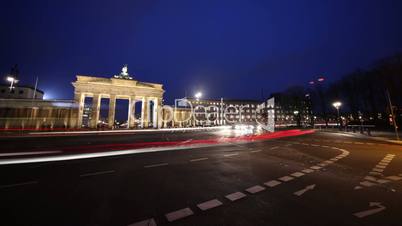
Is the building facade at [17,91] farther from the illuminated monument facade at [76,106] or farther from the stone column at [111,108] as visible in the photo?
the stone column at [111,108]

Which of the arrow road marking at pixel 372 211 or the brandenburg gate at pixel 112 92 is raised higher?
the brandenburg gate at pixel 112 92

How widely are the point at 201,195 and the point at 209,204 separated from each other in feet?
2.06

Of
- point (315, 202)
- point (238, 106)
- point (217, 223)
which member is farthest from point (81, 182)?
point (238, 106)

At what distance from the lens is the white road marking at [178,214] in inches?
151

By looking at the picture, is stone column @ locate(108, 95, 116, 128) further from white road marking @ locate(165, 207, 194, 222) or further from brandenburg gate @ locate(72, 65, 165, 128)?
white road marking @ locate(165, 207, 194, 222)

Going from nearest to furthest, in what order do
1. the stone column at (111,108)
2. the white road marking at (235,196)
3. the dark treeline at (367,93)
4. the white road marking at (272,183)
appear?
the white road marking at (235,196), the white road marking at (272,183), the dark treeline at (367,93), the stone column at (111,108)

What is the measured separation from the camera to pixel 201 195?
5.14 metres

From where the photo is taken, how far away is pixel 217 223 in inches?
144

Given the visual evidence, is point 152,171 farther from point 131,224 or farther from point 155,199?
point 131,224

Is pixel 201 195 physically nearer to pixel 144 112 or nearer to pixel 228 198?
pixel 228 198

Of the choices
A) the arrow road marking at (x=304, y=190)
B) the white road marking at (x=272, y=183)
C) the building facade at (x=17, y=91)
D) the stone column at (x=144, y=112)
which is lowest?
the arrow road marking at (x=304, y=190)

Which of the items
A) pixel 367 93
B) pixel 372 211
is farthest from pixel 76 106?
pixel 367 93

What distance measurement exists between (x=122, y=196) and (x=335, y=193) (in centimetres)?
639

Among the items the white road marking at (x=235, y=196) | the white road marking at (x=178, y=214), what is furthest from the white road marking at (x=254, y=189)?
the white road marking at (x=178, y=214)
